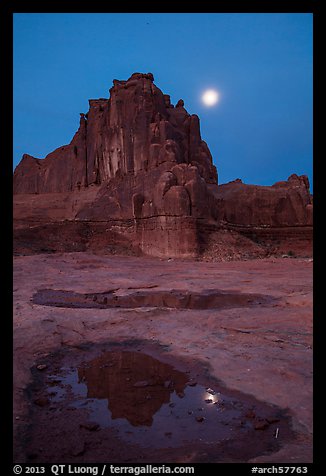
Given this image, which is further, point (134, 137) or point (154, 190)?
point (134, 137)

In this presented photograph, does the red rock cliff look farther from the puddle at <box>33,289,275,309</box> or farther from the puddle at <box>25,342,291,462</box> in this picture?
the puddle at <box>25,342,291,462</box>

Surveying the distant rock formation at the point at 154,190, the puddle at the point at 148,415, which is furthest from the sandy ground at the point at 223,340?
the distant rock formation at the point at 154,190

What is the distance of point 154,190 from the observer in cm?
3177

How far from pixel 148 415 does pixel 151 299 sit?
7.26m

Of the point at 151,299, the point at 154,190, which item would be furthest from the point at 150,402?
the point at 154,190

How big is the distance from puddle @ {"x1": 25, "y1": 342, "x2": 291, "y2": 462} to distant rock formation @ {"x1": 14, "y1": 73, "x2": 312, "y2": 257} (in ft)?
78.7

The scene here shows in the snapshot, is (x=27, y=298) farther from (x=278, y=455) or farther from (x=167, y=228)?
(x=167, y=228)

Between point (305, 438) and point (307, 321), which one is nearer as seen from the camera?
point (305, 438)

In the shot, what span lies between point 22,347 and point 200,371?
2854mm

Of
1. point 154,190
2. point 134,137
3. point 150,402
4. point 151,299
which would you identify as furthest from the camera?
point 134,137

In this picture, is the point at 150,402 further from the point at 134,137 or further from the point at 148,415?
the point at 134,137
